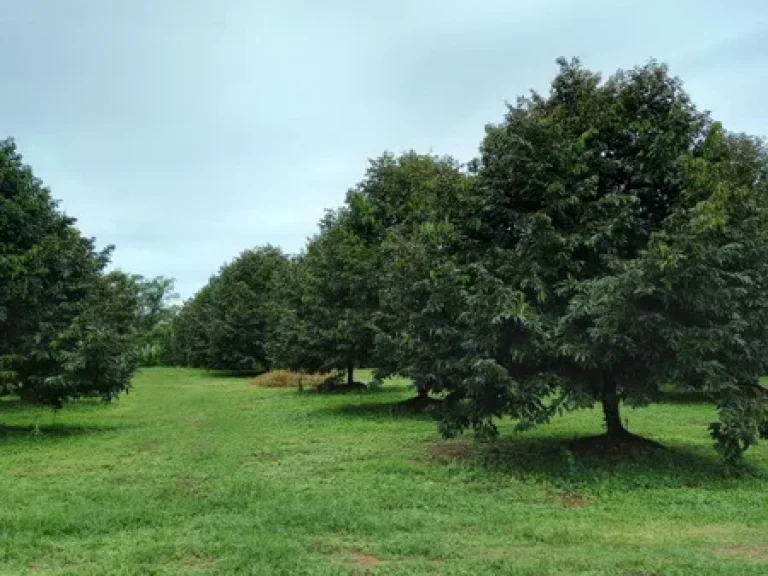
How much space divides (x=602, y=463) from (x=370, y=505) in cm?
429

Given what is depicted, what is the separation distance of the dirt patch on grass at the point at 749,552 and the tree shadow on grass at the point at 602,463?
2.95 m

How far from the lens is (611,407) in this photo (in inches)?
445

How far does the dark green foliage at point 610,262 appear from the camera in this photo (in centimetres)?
930

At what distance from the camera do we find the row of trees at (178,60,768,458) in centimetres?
933

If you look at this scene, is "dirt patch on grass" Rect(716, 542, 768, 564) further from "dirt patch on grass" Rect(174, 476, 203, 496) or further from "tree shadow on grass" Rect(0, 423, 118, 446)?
"tree shadow on grass" Rect(0, 423, 118, 446)

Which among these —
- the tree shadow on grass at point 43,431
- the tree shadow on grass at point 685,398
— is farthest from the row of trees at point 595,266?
the tree shadow on grass at point 685,398

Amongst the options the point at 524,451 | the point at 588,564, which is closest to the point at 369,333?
the point at 524,451

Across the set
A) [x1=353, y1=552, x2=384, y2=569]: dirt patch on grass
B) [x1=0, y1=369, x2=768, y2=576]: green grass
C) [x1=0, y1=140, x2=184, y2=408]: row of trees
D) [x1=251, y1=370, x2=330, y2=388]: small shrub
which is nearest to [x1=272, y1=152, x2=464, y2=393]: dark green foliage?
[x1=0, y1=369, x2=768, y2=576]: green grass

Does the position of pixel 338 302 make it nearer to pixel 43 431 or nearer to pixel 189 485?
pixel 43 431

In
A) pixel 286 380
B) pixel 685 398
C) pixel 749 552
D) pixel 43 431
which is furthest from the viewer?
pixel 286 380

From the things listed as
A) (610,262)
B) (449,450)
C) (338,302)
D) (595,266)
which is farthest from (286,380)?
(610,262)

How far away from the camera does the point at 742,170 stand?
13.2 metres

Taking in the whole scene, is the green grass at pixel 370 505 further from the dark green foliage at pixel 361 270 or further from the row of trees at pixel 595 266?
the dark green foliage at pixel 361 270

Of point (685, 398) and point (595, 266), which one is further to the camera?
point (685, 398)
